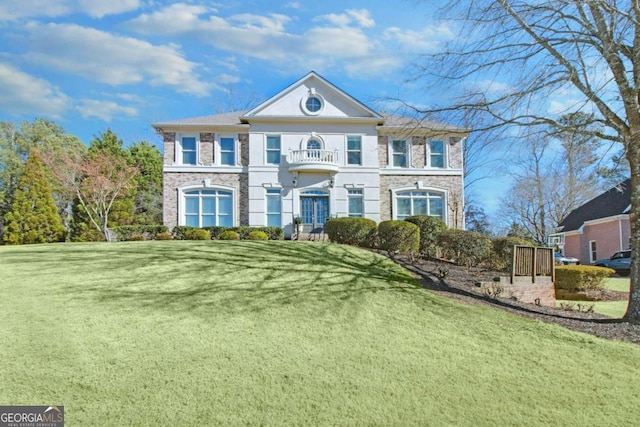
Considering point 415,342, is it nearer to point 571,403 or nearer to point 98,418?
point 571,403

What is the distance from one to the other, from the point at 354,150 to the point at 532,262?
496 inches

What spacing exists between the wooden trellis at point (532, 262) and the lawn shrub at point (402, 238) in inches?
164

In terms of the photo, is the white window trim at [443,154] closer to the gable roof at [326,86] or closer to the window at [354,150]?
the gable roof at [326,86]

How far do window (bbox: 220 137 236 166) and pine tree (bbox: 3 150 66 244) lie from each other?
1008cm

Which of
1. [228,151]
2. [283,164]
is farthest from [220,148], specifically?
[283,164]

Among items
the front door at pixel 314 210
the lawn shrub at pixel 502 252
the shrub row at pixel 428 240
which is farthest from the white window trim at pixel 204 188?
the lawn shrub at pixel 502 252

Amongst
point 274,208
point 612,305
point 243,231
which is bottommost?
point 612,305

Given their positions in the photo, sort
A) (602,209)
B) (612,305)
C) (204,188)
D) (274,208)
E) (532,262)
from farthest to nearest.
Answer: (602,209) → (204,188) → (274,208) → (612,305) → (532,262)

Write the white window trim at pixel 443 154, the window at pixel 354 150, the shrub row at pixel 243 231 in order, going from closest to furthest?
the shrub row at pixel 243 231, the window at pixel 354 150, the white window trim at pixel 443 154

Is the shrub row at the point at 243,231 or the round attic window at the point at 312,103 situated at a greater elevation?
the round attic window at the point at 312,103

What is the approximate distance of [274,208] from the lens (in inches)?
895

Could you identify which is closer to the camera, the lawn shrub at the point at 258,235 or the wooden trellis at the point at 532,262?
the wooden trellis at the point at 532,262

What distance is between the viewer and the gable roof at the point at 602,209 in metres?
26.7

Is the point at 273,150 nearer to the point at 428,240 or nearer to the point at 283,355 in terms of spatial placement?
the point at 428,240
